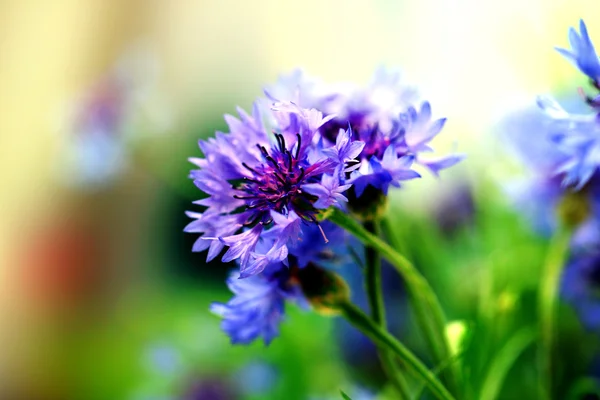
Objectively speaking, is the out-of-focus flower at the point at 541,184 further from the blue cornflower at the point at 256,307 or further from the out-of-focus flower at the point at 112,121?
the out-of-focus flower at the point at 112,121

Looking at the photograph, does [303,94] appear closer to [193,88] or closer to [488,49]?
[488,49]

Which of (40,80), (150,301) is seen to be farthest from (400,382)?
(40,80)

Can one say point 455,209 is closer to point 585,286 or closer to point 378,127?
point 585,286

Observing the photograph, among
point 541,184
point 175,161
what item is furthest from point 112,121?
point 541,184

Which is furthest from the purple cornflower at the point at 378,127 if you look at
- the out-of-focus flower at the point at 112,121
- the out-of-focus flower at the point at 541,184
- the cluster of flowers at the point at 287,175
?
the out-of-focus flower at the point at 112,121

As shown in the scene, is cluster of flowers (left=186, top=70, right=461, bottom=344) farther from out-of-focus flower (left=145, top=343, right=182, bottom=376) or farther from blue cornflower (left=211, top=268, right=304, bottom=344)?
out-of-focus flower (left=145, top=343, right=182, bottom=376)
